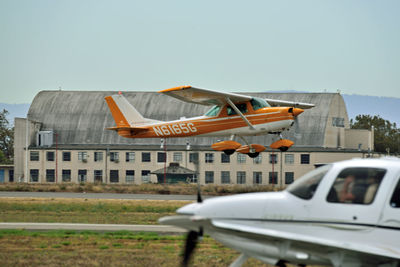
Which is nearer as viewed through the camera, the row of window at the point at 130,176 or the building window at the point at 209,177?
the row of window at the point at 130,176

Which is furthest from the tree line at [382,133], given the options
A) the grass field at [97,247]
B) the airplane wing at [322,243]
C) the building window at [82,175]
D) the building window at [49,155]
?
the airplane wing at [322,243]

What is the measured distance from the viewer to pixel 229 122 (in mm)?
34844

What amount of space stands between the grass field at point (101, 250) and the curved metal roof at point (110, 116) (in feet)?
183

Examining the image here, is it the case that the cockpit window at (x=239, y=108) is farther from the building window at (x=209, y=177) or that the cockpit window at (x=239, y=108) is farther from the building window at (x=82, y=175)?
the building window at (x=82, y=175)

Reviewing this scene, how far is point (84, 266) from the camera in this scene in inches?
579

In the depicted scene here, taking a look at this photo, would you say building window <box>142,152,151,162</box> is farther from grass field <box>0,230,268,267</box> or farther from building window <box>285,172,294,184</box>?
grass field <box>0,230,268,267</box>

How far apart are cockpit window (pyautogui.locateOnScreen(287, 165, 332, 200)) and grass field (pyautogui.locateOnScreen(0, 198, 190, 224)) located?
16.6 m

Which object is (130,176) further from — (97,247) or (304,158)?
(97,247)

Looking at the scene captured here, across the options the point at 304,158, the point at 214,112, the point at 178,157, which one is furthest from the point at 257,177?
the point at 214,112

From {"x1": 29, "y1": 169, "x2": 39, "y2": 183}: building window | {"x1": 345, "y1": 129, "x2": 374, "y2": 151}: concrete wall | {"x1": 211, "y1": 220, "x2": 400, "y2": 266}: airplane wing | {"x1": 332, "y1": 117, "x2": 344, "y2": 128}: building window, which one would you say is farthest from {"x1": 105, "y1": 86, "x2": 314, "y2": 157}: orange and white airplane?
{"x1": 345, "y1": 129, "x2": 374, "y2": 151}: concrete wall

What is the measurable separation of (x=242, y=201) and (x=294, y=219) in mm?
870

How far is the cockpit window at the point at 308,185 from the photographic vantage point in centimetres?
1007

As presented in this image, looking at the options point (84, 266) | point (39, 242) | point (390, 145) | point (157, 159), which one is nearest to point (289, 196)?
point (84, 266)

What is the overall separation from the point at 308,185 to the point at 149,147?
66519 millimetres
